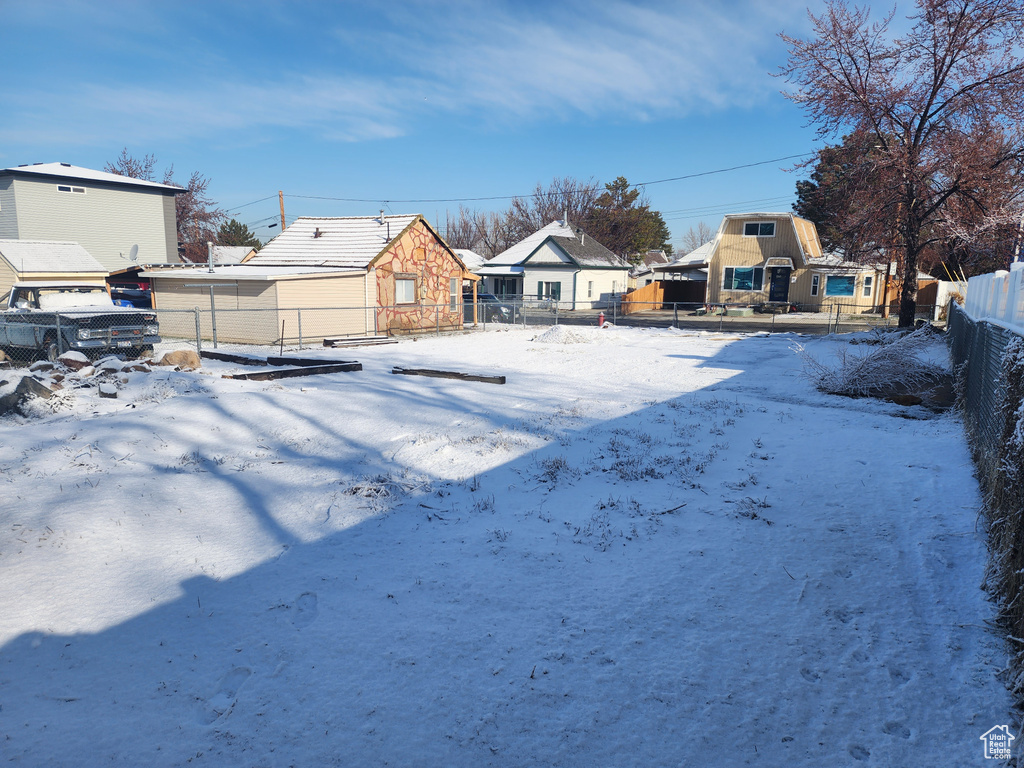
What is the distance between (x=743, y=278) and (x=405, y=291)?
25.6 meters

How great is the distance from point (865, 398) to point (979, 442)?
4962 millimetres

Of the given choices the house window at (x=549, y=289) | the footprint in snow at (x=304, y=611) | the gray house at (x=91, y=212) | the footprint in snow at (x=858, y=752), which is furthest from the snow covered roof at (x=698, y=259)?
the footprint in snow at (x=858, y=752)

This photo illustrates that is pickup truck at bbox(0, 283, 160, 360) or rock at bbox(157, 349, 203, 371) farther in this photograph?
pickup truck at bbox(0, 283, 160, 360)

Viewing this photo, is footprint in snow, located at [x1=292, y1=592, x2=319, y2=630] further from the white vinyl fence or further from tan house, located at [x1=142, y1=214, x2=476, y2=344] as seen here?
tan house, located at [x1=142, y1=214, x2=476, y2=344]

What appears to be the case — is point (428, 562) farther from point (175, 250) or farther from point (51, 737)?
point (175, 250)

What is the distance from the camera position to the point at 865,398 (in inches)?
449

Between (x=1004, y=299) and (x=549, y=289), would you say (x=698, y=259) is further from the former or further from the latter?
(x=1004, y=299)

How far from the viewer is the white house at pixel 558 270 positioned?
46.8 meters

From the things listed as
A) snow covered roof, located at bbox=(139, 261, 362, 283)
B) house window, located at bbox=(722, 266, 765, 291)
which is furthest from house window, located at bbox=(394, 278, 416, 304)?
house window, located at bbox=(722, 266, 765, 291)

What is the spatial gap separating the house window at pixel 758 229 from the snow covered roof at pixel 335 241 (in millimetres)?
25153

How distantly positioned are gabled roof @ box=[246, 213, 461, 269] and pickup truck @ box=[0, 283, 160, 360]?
33.8 feet

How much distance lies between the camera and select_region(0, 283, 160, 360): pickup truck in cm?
1310

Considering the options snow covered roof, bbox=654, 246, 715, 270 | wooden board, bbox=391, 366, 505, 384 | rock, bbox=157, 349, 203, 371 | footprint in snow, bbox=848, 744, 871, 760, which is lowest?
footprint in snow, bbox=848, 744, 871, 760

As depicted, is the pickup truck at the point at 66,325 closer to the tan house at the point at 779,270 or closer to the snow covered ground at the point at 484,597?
the snow covered ground at the point at 484,597
